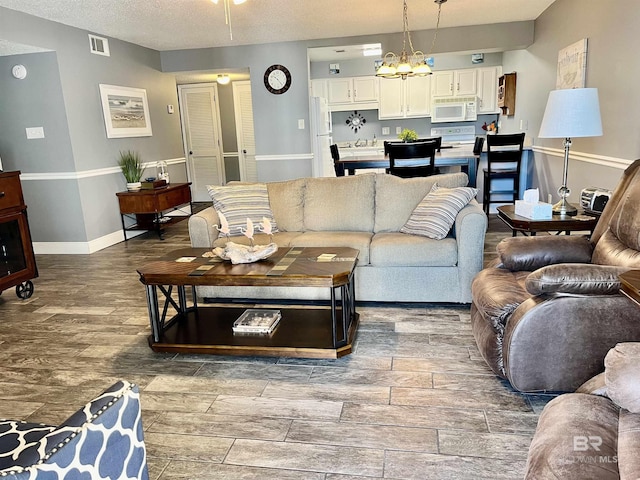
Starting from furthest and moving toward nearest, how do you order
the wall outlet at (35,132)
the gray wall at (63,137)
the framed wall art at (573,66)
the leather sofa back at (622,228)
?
the wall outlet at (35,132)
the gray wall at (63,137)
the framed wall art at (573,66)
the leather sofa back at (622,228)

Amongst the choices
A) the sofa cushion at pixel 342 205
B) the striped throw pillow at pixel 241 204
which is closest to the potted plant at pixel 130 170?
the striped throw pillow at pixel 241 204

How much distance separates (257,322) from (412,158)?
9.66ft

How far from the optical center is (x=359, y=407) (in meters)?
2.09

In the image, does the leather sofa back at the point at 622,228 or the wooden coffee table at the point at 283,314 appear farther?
the wooden coffee table at the point at 283,314

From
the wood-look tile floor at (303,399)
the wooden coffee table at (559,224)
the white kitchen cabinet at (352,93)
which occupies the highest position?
the white kitchen cabinet at (352,93)

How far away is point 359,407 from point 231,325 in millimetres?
1062

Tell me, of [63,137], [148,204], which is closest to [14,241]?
[63,137]

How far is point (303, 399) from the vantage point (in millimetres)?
2172

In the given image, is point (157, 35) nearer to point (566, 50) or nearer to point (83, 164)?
point (83, 164)

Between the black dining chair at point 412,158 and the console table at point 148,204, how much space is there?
280cm

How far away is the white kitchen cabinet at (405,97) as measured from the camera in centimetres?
841

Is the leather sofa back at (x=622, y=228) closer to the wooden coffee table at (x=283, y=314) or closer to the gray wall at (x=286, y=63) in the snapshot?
the wooden coffee table at (x=283, y=314)

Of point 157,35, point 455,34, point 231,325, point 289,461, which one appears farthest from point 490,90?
point 289,461

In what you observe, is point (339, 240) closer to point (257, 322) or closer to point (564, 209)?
point (257, 322)
